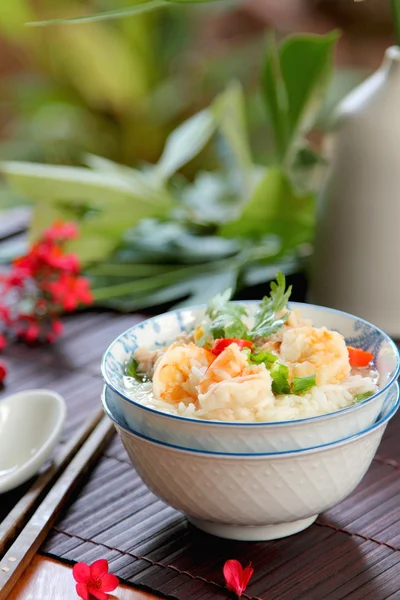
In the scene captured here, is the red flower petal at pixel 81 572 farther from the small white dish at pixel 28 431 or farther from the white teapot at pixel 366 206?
the white teapot at pixel 366 206

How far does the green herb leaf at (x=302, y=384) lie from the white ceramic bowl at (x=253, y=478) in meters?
0.06

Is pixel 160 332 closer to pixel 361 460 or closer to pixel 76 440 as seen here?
pixel 76 440

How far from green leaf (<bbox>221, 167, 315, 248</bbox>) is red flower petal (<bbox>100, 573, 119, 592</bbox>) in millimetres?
847

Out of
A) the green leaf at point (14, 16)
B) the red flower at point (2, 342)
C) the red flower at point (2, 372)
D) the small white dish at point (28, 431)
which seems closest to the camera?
the small white dish at point (28, 431)

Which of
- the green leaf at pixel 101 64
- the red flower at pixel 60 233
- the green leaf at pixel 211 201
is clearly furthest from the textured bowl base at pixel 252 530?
the green leaf at pixel 101 64

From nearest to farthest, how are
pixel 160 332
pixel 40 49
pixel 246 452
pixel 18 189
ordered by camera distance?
pixel 246 452 → pixel 160 332 → pixel 18 189 → pixel 40 49

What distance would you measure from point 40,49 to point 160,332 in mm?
2657

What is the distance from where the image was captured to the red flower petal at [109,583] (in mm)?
802

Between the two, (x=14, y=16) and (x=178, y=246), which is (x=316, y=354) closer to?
(x=178, y=246)

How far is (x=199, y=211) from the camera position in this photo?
1.76 meters

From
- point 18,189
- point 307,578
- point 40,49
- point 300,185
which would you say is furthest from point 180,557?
point 40,49

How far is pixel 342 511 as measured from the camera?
3.12 ft

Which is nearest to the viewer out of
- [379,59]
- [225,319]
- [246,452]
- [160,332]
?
[246,452]

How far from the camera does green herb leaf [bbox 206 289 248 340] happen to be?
0.90 m
